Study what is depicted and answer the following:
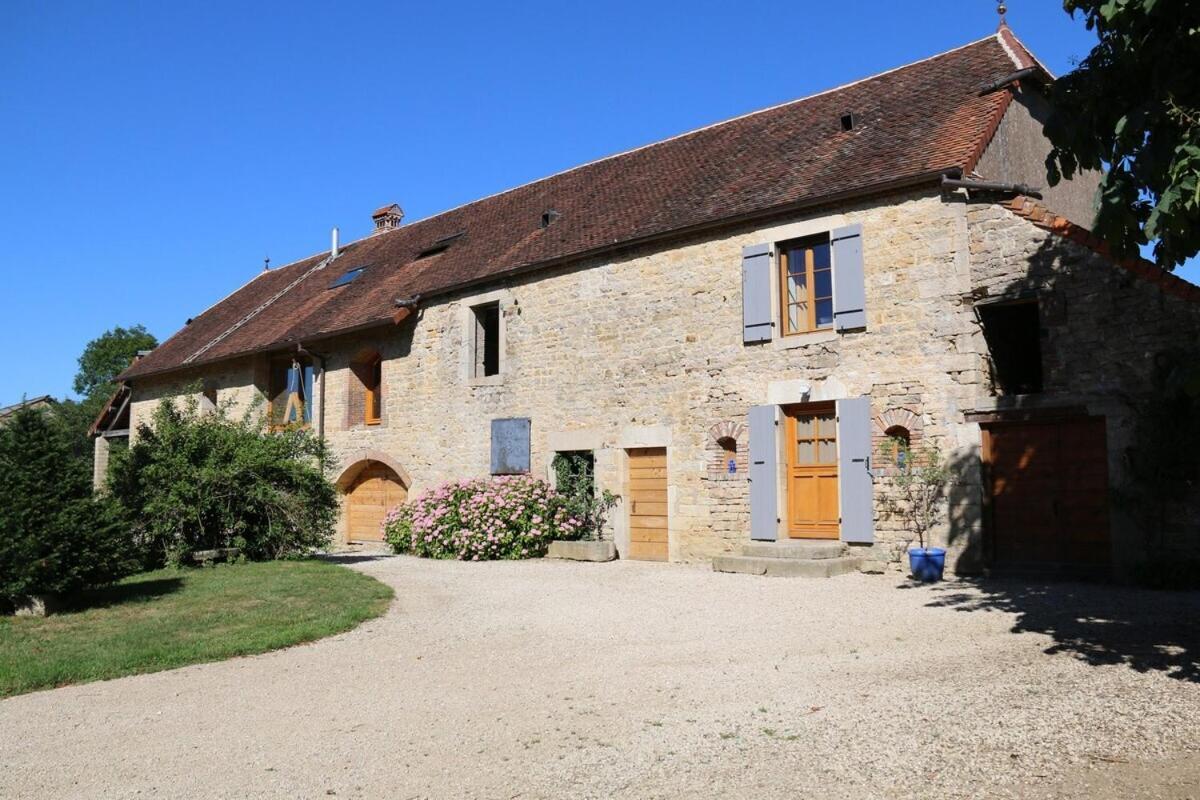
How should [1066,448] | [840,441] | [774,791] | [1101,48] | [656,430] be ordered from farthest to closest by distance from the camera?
[656,430], [840,441], [1066,448], [1101,48], [774,791]

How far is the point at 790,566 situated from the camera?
33.3ft

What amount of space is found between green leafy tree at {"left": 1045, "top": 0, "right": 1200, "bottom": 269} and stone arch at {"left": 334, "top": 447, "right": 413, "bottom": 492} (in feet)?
43.5

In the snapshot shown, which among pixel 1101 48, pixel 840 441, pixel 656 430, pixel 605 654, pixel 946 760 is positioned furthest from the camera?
pixel 656 430

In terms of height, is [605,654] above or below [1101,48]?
below

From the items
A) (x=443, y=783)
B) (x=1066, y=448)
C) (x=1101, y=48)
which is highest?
(x=1101, y=48)

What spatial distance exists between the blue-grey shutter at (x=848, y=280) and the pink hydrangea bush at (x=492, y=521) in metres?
5.15

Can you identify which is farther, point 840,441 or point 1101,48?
point 840,441

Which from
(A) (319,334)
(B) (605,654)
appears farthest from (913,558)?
(A) (319,334)

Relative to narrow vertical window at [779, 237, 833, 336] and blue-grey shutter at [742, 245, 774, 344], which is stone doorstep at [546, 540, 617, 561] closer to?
blue-grey shutter at [742, 245, 774, 344]

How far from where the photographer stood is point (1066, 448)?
9.63 meters

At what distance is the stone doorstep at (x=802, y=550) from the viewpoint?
10367 mm

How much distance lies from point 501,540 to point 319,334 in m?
6.93

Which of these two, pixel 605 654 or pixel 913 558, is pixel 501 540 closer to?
pixel 913 558

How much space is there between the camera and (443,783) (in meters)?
3.88
